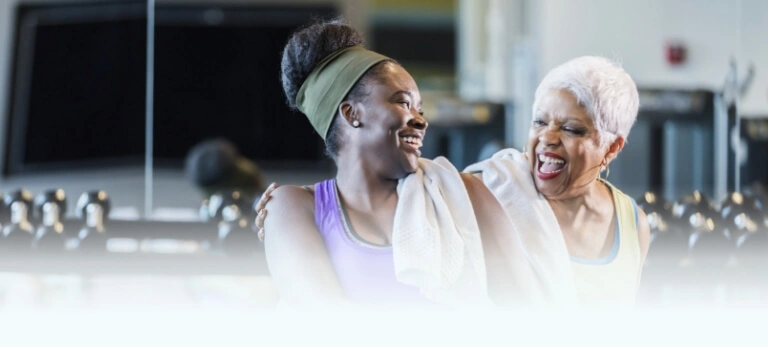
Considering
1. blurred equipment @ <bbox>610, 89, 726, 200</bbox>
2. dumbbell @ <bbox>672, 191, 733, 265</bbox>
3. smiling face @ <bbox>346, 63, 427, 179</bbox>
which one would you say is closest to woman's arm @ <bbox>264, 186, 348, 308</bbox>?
smiling face @ <bbox>346, 63, 427, 179</bbox>

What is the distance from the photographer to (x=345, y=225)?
4.41 ft

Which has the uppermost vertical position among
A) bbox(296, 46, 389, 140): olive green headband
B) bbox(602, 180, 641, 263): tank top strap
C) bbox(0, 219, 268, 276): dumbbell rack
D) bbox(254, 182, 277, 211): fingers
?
bbox(296, 46, 389, 140): olive green headband

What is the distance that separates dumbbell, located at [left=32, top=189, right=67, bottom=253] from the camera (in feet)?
9.48

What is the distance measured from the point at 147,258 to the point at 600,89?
1724mm

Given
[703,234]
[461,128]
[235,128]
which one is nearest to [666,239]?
[703,234]

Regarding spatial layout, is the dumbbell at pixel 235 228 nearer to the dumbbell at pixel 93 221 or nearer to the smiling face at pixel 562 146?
the dumbbell at pixel 93 221

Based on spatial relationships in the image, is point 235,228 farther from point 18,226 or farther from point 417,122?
point 417,122

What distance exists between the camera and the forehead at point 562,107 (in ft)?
4.71

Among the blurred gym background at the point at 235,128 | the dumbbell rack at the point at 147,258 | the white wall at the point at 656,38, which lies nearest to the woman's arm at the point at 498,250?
the blurred gym background at the point at 235,128

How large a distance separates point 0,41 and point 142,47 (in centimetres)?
118

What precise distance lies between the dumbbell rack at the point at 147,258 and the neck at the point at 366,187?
1.35 m

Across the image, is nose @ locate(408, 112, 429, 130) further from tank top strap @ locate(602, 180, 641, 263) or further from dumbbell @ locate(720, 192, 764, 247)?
dumbbell @ locate(720, 192, 764, 247)

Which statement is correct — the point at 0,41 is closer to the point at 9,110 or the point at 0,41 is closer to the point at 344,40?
the point at 9,110

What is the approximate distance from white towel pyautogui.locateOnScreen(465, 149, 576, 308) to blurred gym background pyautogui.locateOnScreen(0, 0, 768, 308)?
2.43 ft
